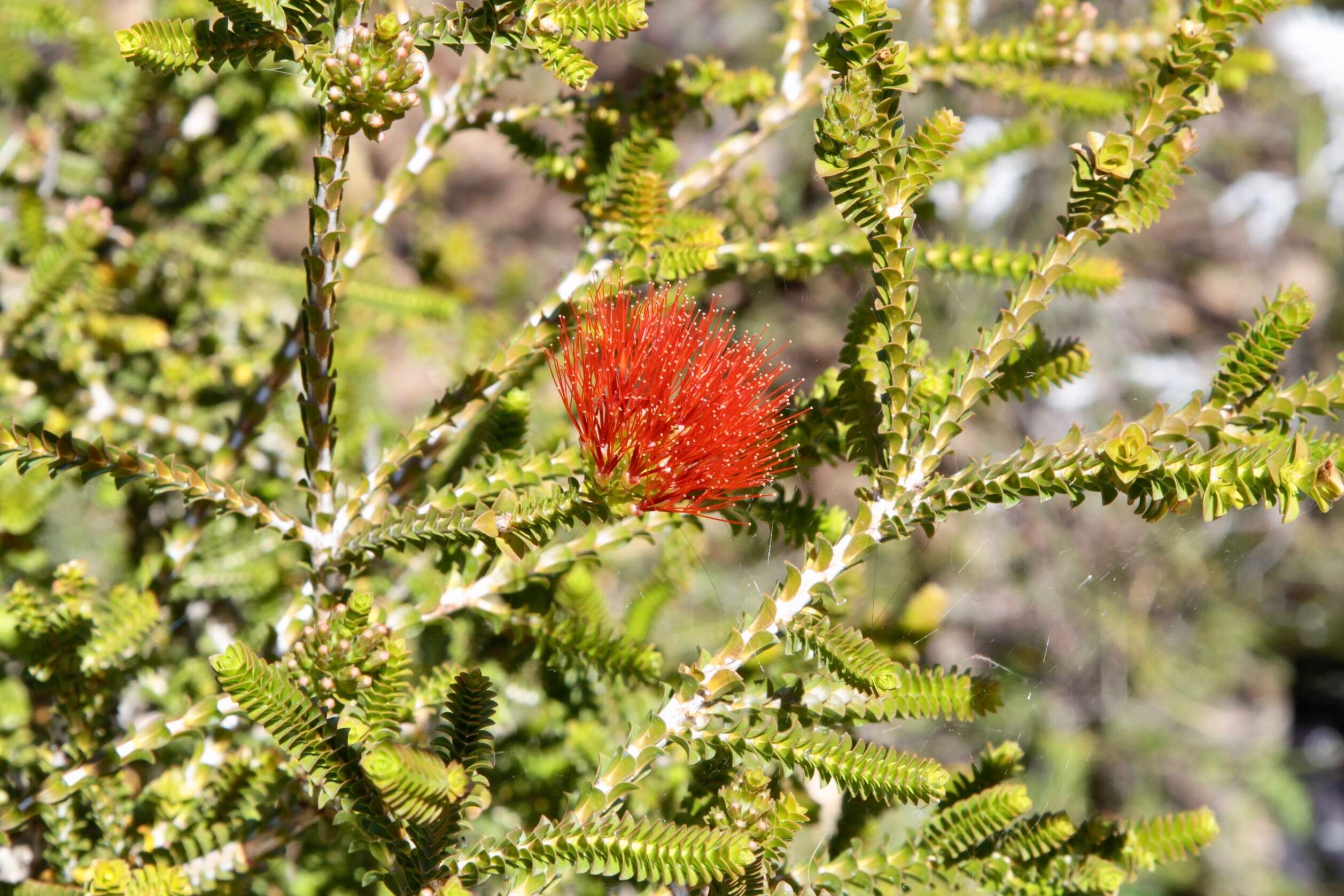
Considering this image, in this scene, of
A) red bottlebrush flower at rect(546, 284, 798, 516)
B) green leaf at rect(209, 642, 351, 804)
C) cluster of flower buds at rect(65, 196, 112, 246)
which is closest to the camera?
green leaf at rect(209, 642, 351, 804)

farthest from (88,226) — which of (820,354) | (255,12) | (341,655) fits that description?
(820,354)

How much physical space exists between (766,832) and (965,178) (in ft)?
4.83

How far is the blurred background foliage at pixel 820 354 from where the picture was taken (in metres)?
1.48

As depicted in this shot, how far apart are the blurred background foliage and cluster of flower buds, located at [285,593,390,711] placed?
39 centimetres

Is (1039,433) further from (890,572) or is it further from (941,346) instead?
(890,572)

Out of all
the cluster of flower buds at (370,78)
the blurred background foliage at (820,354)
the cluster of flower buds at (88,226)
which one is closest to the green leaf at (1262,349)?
the blurred background foliage at (820,354)

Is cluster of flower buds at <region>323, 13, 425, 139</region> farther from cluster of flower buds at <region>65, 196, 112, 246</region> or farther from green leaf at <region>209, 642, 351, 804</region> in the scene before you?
cluster of flower buds at <region>65, 196, 112, 246</region>

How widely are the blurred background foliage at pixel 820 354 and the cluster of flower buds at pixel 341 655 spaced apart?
39cm

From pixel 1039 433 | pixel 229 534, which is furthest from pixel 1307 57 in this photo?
pixel 229 534

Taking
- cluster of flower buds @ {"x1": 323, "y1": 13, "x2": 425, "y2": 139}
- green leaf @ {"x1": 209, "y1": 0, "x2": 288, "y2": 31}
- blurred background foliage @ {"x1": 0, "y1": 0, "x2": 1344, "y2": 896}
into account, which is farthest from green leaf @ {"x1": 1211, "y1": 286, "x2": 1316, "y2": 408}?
green leaf @ {"x1": 209, "y1": 0, "x2": 288, "y2": 31}

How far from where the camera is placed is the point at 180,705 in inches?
53.1

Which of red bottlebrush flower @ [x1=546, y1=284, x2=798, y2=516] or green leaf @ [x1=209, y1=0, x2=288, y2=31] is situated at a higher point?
green leaf @ [x1=209, y1=0, x2=288, y2=31]

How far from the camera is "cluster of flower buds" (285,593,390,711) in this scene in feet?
2.53

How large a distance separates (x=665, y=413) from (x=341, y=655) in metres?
0.34
